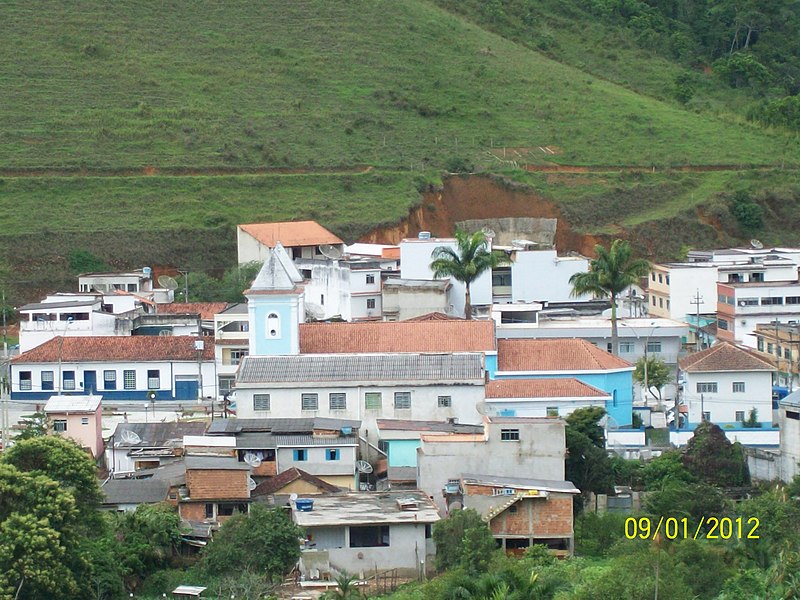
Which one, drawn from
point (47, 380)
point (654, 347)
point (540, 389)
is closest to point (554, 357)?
point (540, 389)

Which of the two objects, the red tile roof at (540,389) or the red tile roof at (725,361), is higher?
the red tile roof at (725,361)

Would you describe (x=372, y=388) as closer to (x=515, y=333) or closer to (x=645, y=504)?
(x=645, y=504)

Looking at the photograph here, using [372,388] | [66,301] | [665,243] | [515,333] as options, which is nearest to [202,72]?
[665,243]

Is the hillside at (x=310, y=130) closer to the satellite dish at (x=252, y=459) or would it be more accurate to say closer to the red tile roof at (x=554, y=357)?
the red tile roof at (x=554, y=357)

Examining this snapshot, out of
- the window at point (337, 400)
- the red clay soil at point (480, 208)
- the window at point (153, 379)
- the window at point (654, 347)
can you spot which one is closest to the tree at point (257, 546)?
the window at point (337, 400)
